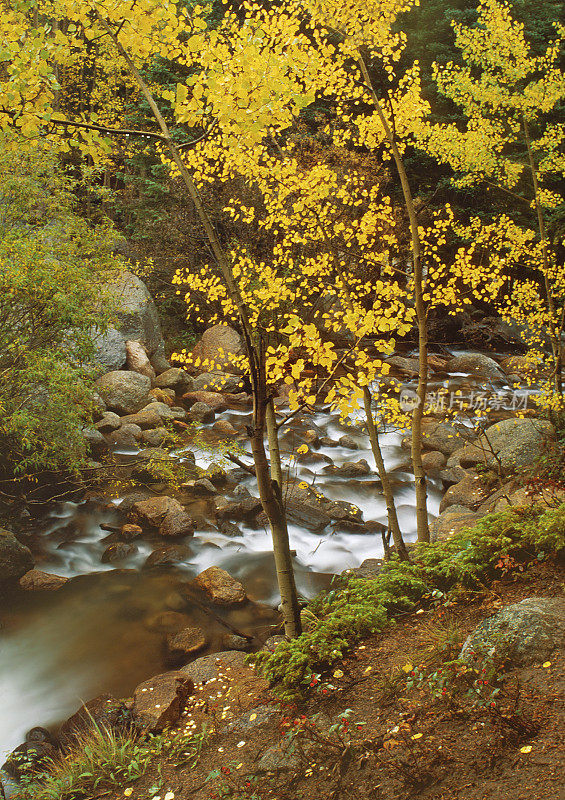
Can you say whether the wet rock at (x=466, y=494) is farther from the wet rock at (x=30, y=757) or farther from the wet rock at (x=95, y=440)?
the wet rock at (x=30, y=757)

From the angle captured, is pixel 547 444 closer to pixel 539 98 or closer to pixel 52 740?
pixel 539 98

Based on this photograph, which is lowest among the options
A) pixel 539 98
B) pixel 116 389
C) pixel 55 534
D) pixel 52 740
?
pixel 52 740

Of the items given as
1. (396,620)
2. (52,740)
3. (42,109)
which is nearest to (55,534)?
(52,740)

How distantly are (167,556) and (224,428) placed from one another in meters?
5.02

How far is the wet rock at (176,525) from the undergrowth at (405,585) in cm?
367

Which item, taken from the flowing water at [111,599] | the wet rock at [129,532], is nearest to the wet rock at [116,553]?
the flowing water at [111,599]

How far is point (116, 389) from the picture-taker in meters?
13.2

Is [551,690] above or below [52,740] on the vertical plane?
above

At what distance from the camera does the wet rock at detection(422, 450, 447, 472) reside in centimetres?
1106

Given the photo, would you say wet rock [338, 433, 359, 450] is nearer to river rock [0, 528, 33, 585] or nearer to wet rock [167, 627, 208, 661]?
wet rock [167, 627, 208, 661]

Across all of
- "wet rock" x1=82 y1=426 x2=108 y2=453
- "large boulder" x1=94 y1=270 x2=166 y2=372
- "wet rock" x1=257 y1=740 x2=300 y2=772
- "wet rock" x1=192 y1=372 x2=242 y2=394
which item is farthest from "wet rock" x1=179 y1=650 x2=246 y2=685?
"wet rock" x1=192 y1=372 x2=242 y2=394

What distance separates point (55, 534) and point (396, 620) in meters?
6.17

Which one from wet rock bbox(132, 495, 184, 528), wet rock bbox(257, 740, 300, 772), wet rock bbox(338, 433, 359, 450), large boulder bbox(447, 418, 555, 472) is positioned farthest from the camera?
wet rock bbox(338, 433, 359, 450)

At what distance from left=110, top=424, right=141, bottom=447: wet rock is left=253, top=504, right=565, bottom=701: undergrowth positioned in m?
7.14
